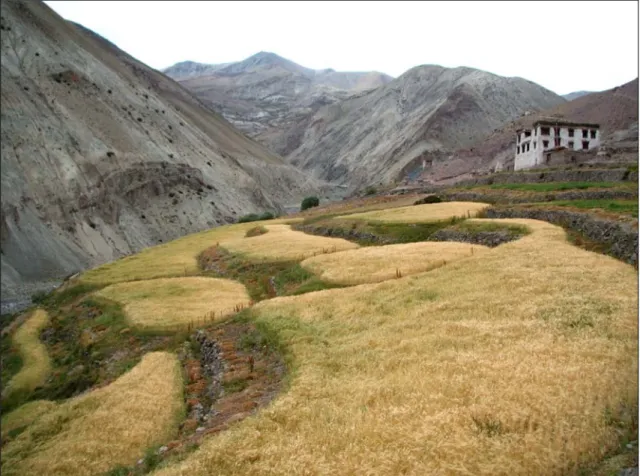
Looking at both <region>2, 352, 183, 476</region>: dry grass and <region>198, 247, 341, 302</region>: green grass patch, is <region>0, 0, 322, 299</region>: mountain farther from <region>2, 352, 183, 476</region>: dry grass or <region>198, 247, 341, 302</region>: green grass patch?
<region>2, 352, 183, 476</region>: dry grass

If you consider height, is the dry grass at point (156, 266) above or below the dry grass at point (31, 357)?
above

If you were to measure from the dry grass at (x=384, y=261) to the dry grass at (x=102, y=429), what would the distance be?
57.2 ft

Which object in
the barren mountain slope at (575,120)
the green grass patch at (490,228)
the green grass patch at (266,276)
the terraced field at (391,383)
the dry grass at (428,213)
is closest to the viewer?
the terraced field at (391,383)

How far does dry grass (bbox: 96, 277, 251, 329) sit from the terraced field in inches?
14.8

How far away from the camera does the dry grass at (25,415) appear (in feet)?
89.8

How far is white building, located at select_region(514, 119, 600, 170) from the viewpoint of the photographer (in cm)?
10644

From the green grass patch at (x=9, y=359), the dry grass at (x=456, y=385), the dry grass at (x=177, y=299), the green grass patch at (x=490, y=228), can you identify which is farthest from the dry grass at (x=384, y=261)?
the green grass patch at (x=9, y=359)

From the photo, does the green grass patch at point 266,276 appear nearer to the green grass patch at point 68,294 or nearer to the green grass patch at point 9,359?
the green grass patch at point 68,294

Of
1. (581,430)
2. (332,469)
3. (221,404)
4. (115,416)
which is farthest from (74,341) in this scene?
(581,430)

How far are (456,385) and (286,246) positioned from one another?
44.0 m

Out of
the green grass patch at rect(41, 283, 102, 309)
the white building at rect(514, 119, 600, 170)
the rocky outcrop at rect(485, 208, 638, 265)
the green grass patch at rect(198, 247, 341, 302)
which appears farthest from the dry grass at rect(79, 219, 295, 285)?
the white building at rect(514, 119, 600, 170)

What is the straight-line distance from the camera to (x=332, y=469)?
1473 cm

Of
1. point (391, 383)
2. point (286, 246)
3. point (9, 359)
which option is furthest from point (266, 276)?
point (391, 383)

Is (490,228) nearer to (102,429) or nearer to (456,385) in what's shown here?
(456,385)
